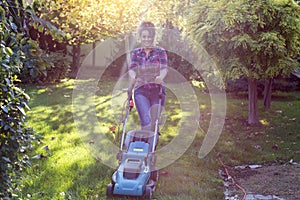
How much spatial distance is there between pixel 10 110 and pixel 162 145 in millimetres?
3339

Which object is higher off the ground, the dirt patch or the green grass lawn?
the green grass lawn

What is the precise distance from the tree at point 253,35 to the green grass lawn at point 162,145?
3.64 ft

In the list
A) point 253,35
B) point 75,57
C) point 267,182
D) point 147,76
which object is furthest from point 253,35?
point 75,57

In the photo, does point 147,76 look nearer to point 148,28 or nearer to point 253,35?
point 148,28

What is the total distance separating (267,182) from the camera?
411 centimetres

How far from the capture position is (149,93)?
433 cm

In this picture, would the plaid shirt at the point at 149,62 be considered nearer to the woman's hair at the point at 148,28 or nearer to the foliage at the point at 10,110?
the woman's hair at the point at 148,28

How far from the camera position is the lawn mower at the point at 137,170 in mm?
3494

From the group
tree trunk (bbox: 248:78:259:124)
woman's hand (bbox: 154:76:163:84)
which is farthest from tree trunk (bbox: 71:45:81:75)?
woman's hand (bbox: 154:76:163:84)

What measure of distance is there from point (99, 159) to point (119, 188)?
1236 mm

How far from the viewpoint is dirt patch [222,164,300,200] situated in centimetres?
379

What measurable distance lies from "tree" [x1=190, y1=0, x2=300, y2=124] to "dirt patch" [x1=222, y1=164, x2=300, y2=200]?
1.92 meters

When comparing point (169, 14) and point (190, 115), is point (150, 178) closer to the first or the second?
point (190, 115)

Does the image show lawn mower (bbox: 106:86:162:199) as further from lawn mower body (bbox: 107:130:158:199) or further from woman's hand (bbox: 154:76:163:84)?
woman's hand (bbox: 154:76:163:84)
